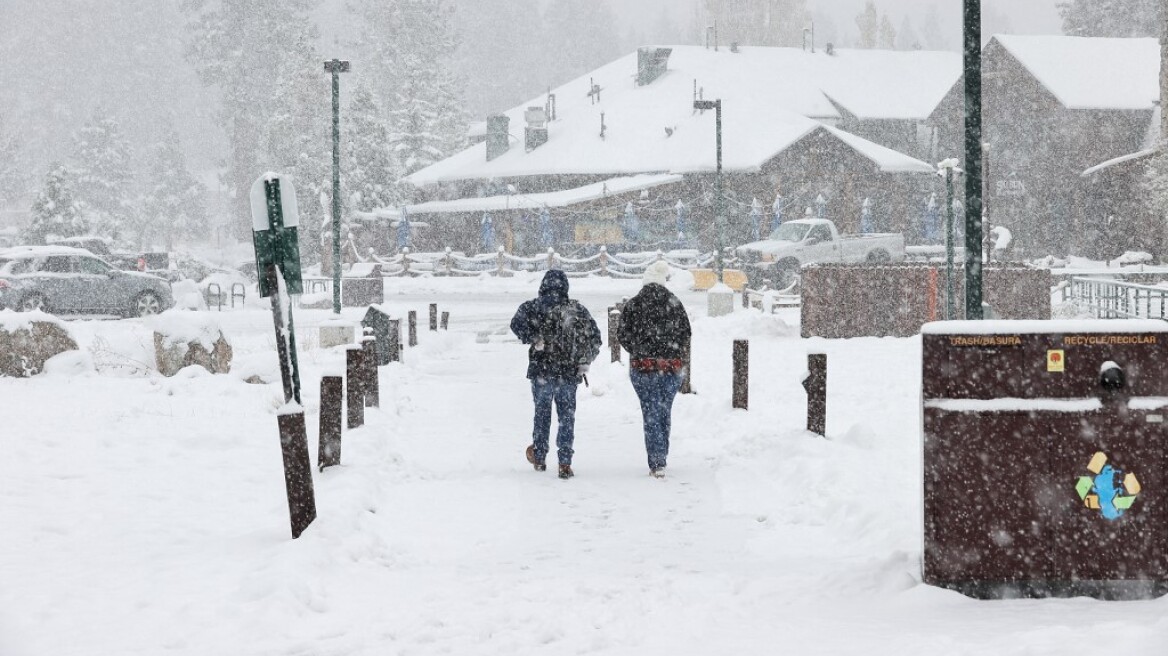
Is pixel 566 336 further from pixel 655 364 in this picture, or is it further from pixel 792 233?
pixel 792 233

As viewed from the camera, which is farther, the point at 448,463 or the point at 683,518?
the point at 448,463

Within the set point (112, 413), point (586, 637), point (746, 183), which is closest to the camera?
point (586, 637)

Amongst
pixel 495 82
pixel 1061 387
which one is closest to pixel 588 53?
pixel 495 82

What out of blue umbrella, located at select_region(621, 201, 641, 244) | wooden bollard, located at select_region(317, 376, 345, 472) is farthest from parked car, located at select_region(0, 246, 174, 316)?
blue umbrella, located at select_region(621, 201, 641, 244)

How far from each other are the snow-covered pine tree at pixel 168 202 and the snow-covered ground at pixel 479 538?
238 feet

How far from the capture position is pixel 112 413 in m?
12.2

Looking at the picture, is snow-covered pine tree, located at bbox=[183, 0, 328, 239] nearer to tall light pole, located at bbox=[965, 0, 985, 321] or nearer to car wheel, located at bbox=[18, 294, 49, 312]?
car wheel, located at bbox=[18, 294, 49, 312]

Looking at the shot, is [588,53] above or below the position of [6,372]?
above

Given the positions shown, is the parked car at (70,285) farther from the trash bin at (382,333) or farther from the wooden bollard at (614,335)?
the wooden bollard at (614,335)

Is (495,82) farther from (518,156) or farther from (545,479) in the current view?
(545,479)

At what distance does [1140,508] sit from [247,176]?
77.9 m

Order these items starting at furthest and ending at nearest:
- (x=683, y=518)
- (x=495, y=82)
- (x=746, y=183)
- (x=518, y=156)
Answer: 1. (x=495, y=82)
2. (x=518, y=156)
3. (x=746, y=183)
4. (x=683, y=518)

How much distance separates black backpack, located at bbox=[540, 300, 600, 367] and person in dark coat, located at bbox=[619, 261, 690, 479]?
313 millimetres

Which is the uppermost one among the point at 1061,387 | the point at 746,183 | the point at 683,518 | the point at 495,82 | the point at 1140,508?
the point at 495,82
